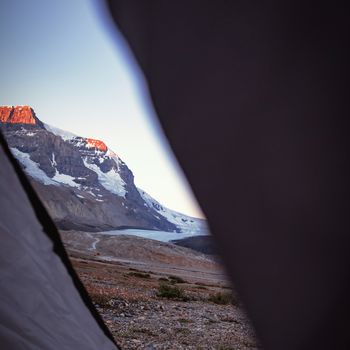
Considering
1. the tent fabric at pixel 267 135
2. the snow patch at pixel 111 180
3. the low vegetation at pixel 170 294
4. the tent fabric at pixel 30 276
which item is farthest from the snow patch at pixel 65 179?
the tent fabric at pixel 267 135

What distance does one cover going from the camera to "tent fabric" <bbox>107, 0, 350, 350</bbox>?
127 cm

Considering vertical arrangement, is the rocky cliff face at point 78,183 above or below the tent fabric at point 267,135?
below

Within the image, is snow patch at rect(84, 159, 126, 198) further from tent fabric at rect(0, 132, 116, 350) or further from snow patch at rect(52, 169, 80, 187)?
tent fabric at rect(0, 132, 116, 350)

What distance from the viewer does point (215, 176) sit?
1.50m

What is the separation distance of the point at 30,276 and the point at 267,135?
1734mm

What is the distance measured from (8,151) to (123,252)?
51280 mm

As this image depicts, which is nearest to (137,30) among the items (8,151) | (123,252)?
(8,151)

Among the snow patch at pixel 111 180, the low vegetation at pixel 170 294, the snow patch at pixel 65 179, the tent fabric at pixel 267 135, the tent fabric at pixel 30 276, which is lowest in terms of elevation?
the snow patch at pixel 111 180

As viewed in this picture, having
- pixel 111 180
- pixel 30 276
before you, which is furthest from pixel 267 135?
pixel 111 180

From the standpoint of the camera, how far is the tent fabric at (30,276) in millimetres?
2207

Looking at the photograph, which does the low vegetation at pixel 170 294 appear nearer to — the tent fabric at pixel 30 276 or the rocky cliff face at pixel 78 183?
the tent fabric at pixel 30 276

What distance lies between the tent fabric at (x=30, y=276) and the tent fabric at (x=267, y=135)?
1249mm

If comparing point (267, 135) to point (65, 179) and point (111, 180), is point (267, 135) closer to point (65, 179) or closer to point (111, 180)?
point (65, 179)

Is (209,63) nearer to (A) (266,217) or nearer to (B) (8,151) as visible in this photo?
(A) (266,217)
